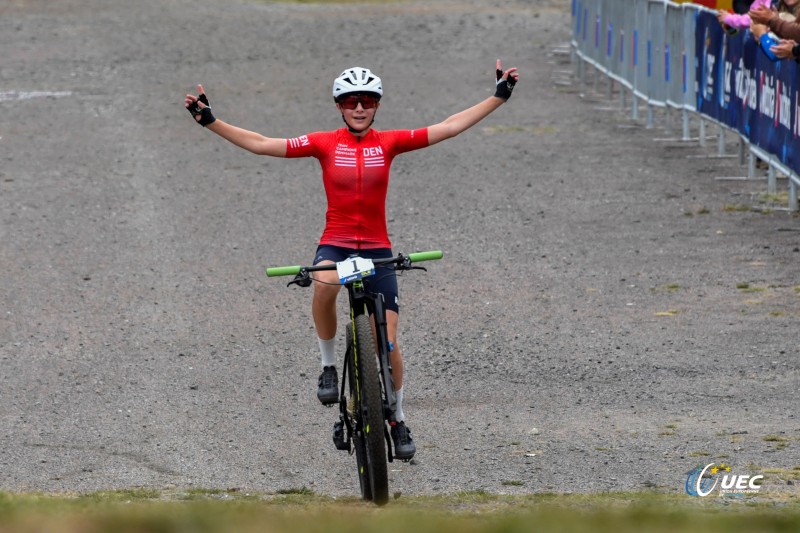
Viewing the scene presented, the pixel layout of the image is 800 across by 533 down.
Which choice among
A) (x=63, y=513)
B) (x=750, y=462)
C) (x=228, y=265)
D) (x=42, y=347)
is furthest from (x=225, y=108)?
(x=63, y=513)

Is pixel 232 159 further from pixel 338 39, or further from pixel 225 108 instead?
pixel 338 39

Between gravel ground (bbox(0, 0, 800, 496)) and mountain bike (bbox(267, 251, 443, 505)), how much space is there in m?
0.65

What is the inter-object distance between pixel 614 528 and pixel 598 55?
22.9 metres

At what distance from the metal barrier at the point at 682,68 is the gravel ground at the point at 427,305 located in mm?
586

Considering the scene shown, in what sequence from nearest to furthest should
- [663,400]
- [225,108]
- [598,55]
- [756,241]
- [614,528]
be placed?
[614,528]
[663,400]
[756,241]
[225,108]
[598,55]

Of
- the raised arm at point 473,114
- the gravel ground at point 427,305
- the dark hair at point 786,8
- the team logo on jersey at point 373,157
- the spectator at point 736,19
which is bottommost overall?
the gravel ground at point 427,305

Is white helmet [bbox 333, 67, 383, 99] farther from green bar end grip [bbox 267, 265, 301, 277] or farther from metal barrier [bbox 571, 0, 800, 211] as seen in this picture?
metal barrier [bbox 571, 0, 800, 211]

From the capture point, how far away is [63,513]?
18.3 feet

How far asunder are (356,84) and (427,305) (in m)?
4.81

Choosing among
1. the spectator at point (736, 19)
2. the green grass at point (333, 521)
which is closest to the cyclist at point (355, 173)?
the green grass at point (333, 521)

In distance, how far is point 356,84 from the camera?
27.7ft

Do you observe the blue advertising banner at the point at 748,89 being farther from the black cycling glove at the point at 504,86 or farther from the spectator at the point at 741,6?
the black cycling glove at the point at 504,86

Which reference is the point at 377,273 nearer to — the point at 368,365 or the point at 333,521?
the point at 368,365

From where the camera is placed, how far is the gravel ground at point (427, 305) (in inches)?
358
